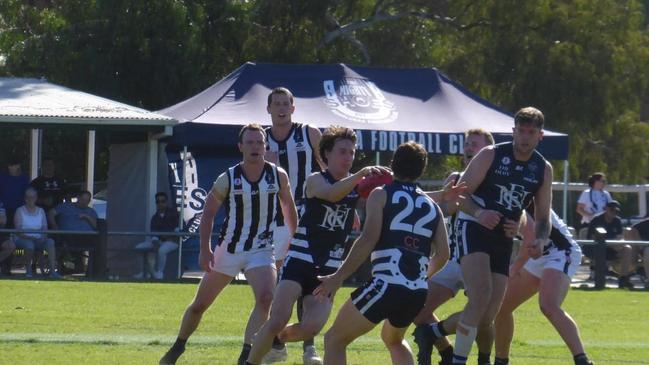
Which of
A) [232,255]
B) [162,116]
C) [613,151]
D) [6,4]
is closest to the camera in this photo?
[232,255]

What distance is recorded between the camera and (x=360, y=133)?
73.6ft

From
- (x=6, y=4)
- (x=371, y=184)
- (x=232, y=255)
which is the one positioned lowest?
(x=232, y=255)

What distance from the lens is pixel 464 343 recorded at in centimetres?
941

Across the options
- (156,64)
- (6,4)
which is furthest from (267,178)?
(6,4)

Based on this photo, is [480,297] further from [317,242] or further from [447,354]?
[317,242]

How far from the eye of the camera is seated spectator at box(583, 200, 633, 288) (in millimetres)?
22672

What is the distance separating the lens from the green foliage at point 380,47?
29688 mm

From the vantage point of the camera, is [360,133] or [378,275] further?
[360,133]

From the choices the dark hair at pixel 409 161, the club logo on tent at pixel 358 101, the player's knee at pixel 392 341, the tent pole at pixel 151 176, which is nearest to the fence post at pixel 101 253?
the tent pole at pixel 151 176

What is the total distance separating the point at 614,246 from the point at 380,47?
47.2 ft

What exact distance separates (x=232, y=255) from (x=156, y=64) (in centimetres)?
1976

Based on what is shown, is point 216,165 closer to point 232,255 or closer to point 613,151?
point 232,255

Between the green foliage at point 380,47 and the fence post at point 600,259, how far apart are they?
35.1 feet

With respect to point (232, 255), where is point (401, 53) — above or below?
above
